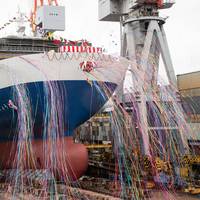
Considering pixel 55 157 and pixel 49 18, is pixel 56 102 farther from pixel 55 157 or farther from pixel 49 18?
pixel 49 18

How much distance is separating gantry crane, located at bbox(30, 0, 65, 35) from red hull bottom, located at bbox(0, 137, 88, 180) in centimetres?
2012

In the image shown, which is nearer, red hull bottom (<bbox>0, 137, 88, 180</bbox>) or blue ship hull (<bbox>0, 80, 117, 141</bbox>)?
red hull bottom (<bbox>0, 137, 88, 180</bbox>)

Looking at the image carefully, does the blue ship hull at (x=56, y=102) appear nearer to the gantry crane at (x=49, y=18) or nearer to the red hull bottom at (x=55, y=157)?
the red hull bottom at (x=55, y=157)

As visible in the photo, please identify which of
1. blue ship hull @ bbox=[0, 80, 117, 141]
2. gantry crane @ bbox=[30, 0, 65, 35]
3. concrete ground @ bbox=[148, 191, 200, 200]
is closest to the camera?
blue ship hull @ bbox=[0, 80, 117, 141]

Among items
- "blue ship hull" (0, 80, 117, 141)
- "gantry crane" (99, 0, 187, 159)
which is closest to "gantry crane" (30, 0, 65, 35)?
"gantry crane" (99, 0, 187, 159)

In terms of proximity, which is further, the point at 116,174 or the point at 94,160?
the point at 94,160

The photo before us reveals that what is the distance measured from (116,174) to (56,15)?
19.5 m

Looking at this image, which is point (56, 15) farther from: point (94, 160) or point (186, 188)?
point (186, 188)

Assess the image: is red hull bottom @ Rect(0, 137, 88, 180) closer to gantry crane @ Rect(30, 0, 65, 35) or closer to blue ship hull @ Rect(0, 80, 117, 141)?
Answer: blue ship hull @ Rect(0, 80, 117, 141)

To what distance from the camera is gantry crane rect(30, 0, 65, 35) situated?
36.2 m

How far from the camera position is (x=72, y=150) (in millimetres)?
17250

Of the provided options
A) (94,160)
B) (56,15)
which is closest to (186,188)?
(94,160)

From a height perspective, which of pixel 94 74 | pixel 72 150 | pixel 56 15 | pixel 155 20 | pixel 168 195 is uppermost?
pixel 56 15

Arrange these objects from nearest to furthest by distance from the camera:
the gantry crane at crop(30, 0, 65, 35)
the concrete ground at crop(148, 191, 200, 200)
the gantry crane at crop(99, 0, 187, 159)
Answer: the concrete ground at crop(148, 191, 200, 200), the gantry crane at crop(99, 0, 187, 159), the gantry crane at crop(30, 0, 65, 35)
